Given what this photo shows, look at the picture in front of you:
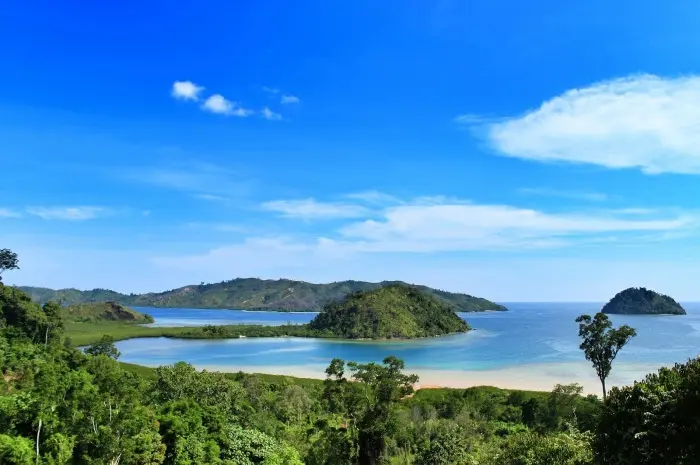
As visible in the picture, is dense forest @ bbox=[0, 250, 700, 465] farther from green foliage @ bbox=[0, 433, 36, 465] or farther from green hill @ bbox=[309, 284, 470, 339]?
green hill @ bbox=[309, 284, 470, 339]

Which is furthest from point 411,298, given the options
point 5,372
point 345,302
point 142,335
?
point 5,372

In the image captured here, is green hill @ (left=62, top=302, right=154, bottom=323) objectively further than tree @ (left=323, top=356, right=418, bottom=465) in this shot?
Yes

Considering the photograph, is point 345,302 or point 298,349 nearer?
point 298,349

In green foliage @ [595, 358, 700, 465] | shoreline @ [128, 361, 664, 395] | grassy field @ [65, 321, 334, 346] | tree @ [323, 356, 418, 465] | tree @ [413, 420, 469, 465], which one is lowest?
grassy field @ [65, 321, 334, 346]

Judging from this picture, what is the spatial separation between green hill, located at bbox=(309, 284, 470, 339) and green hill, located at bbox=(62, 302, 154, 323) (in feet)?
242

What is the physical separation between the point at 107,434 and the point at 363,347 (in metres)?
90.5

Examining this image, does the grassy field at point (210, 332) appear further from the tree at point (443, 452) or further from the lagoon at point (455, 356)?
the tree at point (443, 452)

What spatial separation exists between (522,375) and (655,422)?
5587 centimetres

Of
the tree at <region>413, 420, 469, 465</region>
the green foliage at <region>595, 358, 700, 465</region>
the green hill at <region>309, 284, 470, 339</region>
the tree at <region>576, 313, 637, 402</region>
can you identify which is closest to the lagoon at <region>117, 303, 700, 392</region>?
the green hill at <region>309, 284, 470, 339</region>

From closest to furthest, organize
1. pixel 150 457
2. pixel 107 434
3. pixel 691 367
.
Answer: pixel 691 367 < pixel 107 434 < pixel 150 457

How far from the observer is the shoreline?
55.1 meters

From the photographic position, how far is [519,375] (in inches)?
2457

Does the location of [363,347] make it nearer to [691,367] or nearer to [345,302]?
[345,302]

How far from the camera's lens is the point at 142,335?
126 m
